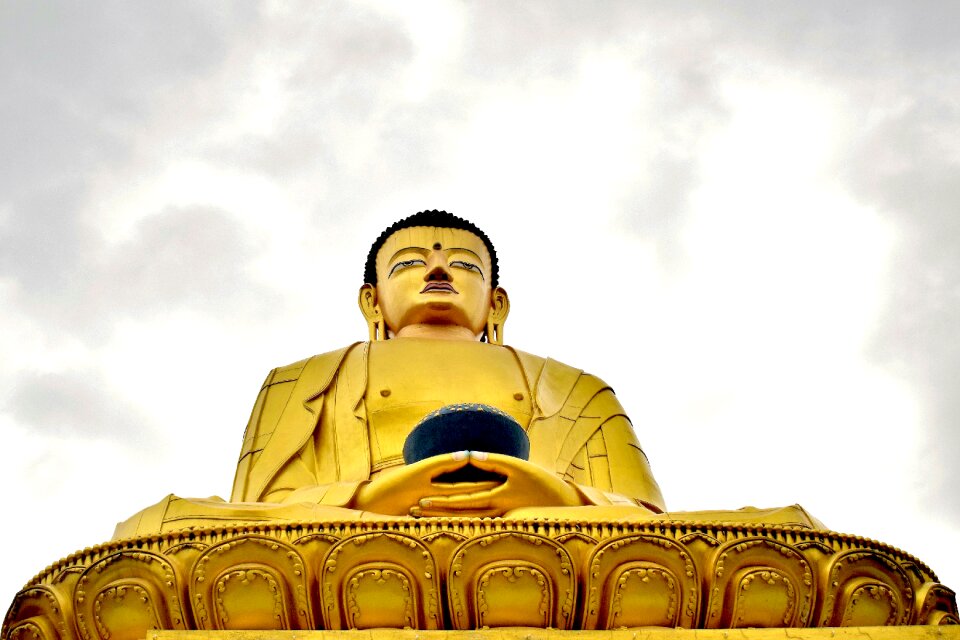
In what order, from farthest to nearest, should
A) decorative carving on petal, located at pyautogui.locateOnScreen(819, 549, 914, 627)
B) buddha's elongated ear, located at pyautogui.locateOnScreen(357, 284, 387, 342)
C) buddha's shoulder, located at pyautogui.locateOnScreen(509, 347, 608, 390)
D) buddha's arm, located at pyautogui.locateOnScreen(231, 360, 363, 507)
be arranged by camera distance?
buddha's elongated ear, located at pyautogui.locateOnScreen(357, 284, 387, 342) < buddha's shoulder, located at pyautogui.locateOnScreen(509, 347, 608, 390) < buddha's arm, located at pyautogui.locateOnScreen(231, 360, 363, 507) < decorative carving on petal, located at pyautogui.locateOnScreen(819, 549, 914, 627)

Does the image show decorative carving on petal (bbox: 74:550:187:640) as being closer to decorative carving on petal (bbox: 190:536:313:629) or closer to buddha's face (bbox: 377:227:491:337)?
decorative carving on petal (bbox: 190:536:313:629)

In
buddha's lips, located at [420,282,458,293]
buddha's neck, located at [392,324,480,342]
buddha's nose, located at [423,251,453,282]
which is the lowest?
buddha's neck, located at [392,324,480,342]

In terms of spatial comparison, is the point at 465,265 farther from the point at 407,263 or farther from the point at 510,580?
the point at 510,580

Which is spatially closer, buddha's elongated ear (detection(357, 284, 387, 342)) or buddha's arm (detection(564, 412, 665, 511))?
buddha's arm (detection(564, 412, 665, 511))

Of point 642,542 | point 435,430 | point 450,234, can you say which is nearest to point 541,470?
point 435,430

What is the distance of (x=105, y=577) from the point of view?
5.16m

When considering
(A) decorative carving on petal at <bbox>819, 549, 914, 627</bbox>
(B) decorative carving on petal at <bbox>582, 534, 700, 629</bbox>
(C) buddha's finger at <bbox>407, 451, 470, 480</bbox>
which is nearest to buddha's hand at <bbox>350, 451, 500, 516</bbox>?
(C) buddha's finger at <bbox>407, 451, 470, 480</bbox>

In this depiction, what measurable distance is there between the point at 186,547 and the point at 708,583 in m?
1.75

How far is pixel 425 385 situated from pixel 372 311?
1268 mm

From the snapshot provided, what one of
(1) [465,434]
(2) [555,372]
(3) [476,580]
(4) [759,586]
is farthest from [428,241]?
(4) [759,586]

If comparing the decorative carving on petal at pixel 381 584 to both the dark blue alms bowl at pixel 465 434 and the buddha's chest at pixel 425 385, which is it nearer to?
the dark blue alms bowl at pixel 465 434

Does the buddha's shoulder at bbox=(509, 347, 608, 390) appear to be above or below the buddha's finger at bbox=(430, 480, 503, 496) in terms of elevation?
above

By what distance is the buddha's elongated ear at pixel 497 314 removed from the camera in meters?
9.33

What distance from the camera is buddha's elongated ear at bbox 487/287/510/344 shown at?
9.33 m
